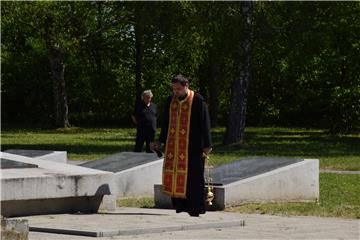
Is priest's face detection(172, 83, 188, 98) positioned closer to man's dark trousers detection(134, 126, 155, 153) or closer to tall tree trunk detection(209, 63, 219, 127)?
man's dark trousers detection(134, 126, 155, 153)

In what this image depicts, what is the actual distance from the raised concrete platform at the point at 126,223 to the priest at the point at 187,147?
23cm

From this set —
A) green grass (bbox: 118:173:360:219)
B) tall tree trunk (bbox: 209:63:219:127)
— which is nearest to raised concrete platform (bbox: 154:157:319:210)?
green grass (bbox: 118:173:360:219)

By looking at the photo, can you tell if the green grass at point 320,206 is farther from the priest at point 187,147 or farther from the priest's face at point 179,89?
the priest's face at point 179,89

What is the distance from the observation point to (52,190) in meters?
13.5

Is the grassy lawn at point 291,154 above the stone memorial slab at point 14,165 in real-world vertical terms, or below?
below

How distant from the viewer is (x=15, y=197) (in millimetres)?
13219

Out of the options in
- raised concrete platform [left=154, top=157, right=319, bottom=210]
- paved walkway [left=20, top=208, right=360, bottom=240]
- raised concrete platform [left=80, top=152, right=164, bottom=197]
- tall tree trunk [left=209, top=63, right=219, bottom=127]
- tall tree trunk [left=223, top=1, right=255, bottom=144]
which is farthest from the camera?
tall tree trunk [left=209, top=63, right=219, bottom=127]

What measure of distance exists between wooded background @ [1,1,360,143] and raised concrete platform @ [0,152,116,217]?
20251 mm

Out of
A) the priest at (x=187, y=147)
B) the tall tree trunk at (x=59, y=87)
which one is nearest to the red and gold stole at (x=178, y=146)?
the priest at (x=187, y=147)

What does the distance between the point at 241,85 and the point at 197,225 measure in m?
23.4

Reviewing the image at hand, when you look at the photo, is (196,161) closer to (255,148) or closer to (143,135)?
(143,135)

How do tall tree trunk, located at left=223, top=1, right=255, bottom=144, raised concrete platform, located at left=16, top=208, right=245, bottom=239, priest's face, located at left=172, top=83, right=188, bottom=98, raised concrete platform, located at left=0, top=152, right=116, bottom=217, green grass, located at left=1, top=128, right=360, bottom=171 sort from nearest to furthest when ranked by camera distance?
raised concrete platform, located at left=16, top=208, right=245, bottom=239
priest's face, located at left=172, top=83, right=188, bottom=98
raised concrete platform, located at left=0, top=152, right=116, bottom=217
green grass, located at left=1, top=128, right=360, bottom=171
tall tree trunk, located at left=223, top=1, right=255, bottom=144

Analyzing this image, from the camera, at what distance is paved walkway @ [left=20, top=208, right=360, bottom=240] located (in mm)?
11594

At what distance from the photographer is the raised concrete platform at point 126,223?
11711 mm
